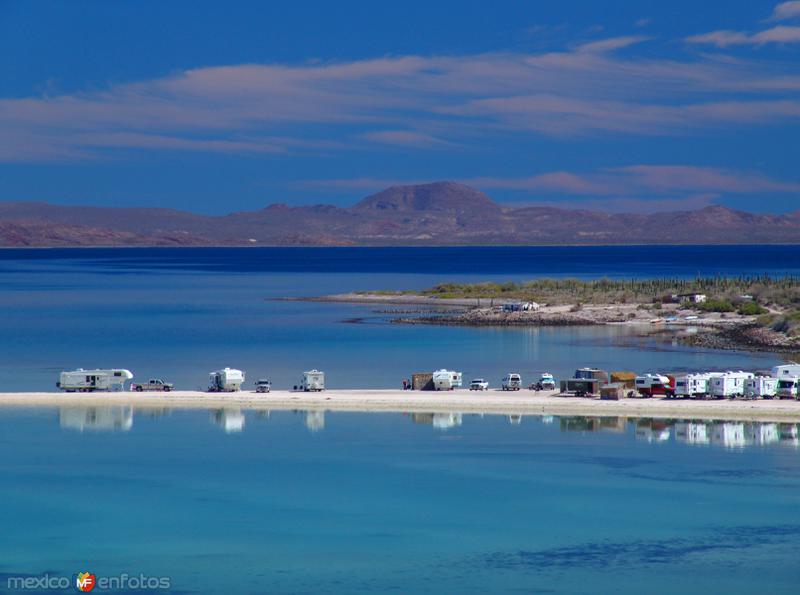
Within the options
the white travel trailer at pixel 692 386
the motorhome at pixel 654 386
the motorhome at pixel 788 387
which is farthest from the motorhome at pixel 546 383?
the motorhome at pixel 788 387

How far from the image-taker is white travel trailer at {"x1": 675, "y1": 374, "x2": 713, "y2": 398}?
46.6 metres

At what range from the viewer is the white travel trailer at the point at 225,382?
48.8m

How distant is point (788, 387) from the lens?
46781 millimetres

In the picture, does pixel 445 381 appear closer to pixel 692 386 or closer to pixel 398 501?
pixel 692 386

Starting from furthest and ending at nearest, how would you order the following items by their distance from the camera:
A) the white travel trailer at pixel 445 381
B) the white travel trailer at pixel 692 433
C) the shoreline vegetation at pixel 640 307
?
the shoreline vegetation at pixel 640 307 → the white travel trailer at pixel 445 381 → the white travel trailer at pixel 692 433

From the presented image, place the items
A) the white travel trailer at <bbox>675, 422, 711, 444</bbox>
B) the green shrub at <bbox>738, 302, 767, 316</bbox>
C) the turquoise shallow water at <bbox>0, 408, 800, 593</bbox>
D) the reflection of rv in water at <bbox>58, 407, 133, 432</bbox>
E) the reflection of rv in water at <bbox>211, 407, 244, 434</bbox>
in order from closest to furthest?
the turquoise shallow water at <bbox>0, 408, 800, 593</bbox>
the white travel trailer at <bbox>675, 422, 711, 444</bbox>
the reflection of rv in water at <bbox>211, 407, 244, 434</bbox>
the reflection of rv in water at <bbox>58, 407, 133, 432</bbox>
the green shrub at <bbox>738, 302, 767, 316</bbox>

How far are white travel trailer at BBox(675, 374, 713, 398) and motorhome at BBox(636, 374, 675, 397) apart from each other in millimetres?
290

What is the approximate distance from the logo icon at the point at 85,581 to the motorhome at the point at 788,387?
28280mm

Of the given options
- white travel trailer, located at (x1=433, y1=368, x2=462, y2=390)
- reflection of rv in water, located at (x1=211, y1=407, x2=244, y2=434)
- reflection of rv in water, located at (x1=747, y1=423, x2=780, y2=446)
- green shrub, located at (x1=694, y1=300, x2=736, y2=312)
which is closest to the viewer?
reflection of rv in water, located at (x1=747, y1=423, x2=780, y2=446)

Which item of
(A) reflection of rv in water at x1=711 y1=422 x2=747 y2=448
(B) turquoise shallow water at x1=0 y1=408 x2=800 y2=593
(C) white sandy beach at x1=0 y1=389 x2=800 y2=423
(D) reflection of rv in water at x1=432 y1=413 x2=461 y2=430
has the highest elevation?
(C) white sandy beach at x1=0 y1=389 x2=800 y2=423

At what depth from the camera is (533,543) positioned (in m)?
28.7

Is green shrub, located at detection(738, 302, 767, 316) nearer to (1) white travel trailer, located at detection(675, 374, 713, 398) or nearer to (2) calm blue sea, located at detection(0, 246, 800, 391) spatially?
(2) calm blue sea, located at detection(0, 246, 800, 391)

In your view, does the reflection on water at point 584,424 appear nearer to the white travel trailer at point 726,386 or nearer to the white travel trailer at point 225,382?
the white travel trailer at point 225,382

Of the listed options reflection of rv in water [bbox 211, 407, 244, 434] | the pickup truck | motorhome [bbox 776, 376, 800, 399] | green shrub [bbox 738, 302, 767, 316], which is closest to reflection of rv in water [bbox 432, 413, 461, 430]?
reflection of rv in water [bbox 211, 407, 244, 434]
